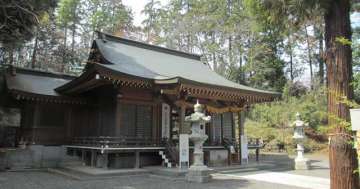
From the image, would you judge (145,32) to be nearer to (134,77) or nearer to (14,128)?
(14,128)

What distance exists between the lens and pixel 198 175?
8.80 meters

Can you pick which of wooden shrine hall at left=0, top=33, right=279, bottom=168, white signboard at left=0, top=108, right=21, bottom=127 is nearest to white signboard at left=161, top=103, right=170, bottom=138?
wooden shrine hall at left=0, top=33, right=279, bottom=168

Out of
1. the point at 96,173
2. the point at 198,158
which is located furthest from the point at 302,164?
the point at 96,173

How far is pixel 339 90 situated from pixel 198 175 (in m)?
5.52

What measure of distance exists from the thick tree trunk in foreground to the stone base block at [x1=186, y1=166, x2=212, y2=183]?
5.08m

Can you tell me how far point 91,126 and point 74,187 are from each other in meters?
6.20

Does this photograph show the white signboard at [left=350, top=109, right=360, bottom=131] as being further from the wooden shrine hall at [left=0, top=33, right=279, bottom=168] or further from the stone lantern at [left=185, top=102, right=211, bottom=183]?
the wooden shrine hall at [left=0, top=33, right=279, bottom=168]

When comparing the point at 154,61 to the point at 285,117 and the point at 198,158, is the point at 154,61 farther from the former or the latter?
the point at 285,117

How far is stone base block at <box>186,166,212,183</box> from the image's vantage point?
877cm

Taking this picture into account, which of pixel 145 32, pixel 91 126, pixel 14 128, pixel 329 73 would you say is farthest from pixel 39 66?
pixel 329 73

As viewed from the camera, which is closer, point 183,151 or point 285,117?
point 183,151

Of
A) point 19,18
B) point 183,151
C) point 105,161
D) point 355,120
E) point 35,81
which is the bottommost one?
point 105,161

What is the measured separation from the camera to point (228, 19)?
102 feet

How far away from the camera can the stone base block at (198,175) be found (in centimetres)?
877
